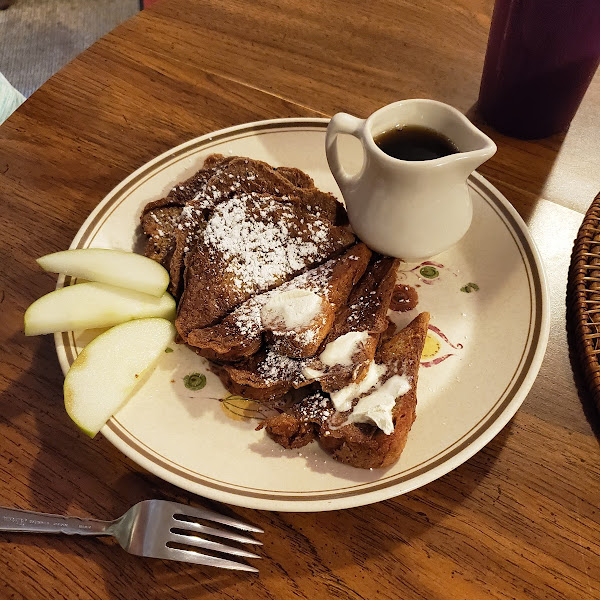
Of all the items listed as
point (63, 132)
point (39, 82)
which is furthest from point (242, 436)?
point (39, 82)

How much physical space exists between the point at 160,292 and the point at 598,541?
3.83 feet

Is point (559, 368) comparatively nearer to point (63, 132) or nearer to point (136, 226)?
point (136, 226)

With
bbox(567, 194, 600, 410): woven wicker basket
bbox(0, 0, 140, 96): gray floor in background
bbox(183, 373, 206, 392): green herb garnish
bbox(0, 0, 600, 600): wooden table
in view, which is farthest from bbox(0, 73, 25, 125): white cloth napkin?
bbox(567, 194, 600, 410): woven wicker basket

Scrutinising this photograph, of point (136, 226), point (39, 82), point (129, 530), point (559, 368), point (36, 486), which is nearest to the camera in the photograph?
point (129, 530)

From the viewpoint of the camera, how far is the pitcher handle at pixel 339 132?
5.01 feet

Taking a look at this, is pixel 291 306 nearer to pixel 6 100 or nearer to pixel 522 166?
pixel 522 166

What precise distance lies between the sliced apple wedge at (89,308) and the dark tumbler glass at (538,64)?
134 centimetres

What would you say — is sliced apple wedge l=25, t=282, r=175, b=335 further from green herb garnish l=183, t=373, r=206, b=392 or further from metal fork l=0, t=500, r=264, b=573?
metal fork l=0, t=500, r=264, b=573

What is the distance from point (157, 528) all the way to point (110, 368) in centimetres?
39

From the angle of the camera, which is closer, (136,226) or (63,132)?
(136,226)

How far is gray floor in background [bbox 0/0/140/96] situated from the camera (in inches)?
168

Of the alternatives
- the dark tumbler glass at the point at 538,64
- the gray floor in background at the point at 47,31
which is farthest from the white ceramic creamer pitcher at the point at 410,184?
the gray floor in background at the point at 47,31

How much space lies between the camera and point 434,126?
1.58 meters

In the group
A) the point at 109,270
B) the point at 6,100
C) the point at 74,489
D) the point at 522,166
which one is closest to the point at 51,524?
the point at 74,489
